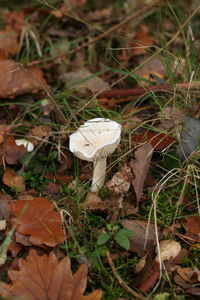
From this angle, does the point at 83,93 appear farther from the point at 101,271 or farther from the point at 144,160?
the point at 101,271

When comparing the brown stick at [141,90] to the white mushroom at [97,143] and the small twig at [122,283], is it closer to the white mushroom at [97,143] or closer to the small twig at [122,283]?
the white mushroom at [97,143]

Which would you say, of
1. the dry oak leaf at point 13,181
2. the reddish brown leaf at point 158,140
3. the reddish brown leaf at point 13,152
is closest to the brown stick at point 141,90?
the reddish brown leaf at point 158,140

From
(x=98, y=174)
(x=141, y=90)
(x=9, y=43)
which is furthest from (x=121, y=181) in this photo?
(x=9, y=43)

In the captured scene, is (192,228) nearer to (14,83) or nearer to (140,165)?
(140,165)

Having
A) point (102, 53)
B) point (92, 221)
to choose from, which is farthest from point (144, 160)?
point (102, 53)

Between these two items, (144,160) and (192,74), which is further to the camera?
(192,74)

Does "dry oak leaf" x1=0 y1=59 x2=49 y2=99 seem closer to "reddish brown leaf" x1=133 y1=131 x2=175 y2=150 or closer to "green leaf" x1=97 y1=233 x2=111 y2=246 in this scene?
"reddish brown leaf" x1=133 y1=131 x2=175 y2=150
